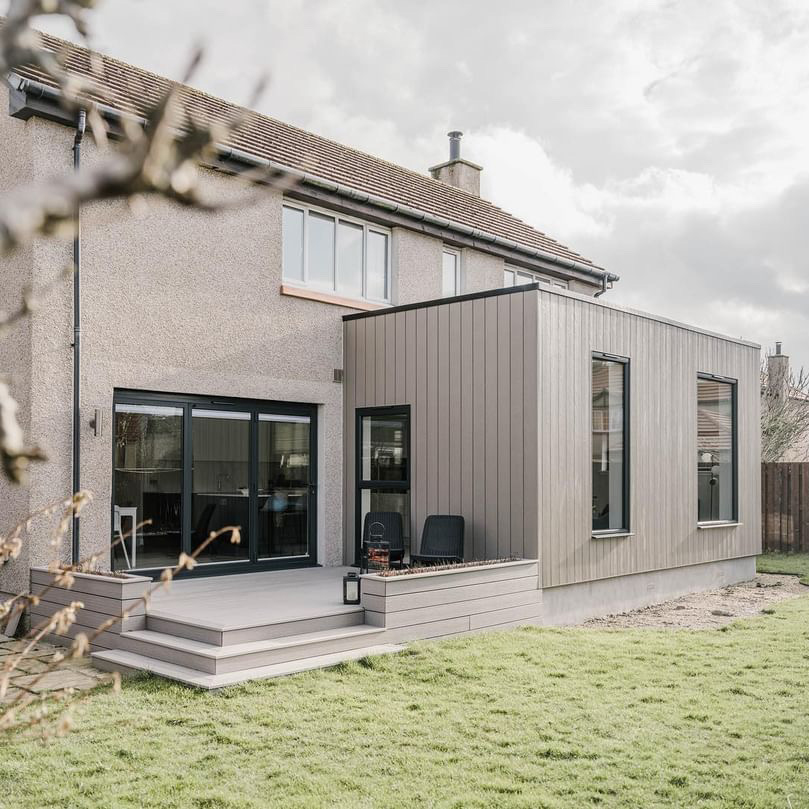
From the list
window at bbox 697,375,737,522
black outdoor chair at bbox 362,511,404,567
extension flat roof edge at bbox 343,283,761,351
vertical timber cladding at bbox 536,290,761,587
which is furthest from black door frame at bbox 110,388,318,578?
window at bbox 697,375,737,522

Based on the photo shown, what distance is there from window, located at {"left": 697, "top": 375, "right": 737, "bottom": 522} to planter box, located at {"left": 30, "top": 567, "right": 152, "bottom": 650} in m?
7.95

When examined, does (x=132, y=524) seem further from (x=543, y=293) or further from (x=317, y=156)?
(x=317, y=156)

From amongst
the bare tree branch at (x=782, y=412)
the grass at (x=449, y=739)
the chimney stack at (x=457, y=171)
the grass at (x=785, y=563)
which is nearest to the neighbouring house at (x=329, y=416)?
the grass at (x=449, y=739)

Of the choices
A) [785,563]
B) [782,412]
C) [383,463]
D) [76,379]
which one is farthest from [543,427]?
[782,412]

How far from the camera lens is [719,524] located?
41.0 feet

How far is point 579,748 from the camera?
4.95 m

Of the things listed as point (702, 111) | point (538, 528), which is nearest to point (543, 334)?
point (538, 528)

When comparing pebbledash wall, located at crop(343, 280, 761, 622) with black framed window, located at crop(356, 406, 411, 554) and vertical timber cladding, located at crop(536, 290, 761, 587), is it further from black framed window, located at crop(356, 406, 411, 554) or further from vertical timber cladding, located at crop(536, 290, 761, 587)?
black framed window, located at crop(356, 406, 411, 554)

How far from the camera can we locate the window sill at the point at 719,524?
12.1m

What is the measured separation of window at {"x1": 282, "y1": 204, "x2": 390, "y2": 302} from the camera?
11.1 metres

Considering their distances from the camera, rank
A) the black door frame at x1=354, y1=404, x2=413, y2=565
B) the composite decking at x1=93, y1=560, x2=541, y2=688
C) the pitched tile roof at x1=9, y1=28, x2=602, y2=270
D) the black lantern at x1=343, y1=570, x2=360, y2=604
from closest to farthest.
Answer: the composite decking at x1=93, y1=560, x2=541, y2=688 → the black lantern at x1=343, y1=570, x2=360, y2=604 → the pitched tile roof at x1=9, y1=28, x2=602, y2=270 → the black door frame at x1=354, y1=404, x2=413, y2=565

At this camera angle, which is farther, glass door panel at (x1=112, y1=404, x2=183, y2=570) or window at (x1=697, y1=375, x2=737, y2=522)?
window at (x1=697, y1=375, x2=737, y2=522)

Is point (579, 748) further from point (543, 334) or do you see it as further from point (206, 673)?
point (543, 334)

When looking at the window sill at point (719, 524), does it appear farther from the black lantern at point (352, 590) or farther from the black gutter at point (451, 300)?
the black lantern at point (352, 590)
